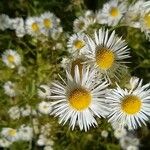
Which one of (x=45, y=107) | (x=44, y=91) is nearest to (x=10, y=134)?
(x=45, y=107)

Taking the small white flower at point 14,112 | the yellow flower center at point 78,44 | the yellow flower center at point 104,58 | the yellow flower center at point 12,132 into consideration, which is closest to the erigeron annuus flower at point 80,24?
the yellow flower center at point 78,44

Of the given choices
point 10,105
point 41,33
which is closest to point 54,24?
point 41,33

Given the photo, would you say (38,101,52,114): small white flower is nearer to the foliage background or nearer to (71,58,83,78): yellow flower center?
the foliage background

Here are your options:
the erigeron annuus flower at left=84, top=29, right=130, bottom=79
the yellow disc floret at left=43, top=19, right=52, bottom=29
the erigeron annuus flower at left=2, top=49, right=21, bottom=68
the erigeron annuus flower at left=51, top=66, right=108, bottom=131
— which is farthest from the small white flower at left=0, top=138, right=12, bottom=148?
the erigeron annuus flower at left=84, top=29, right=130, bottom=79

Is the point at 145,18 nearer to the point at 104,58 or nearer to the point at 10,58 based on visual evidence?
the point at 104,58

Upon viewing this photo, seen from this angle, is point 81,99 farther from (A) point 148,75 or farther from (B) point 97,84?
(A) point 148,75

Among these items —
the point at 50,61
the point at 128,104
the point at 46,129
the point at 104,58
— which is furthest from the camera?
the point at 46,129

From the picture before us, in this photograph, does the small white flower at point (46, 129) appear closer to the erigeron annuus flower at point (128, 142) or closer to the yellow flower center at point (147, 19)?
the erigeron annuus flower at point (128, 142)
